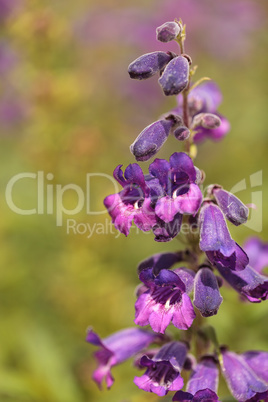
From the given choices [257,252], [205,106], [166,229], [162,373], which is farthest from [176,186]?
[257,252]

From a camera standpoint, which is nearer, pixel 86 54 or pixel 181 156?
pixel 181 156

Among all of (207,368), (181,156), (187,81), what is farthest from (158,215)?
(207,368)

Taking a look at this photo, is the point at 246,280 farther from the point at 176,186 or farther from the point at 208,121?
the point at 208,121

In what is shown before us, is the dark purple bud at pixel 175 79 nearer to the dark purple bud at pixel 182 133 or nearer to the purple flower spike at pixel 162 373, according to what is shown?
the dark purple bud at pixel 182 133

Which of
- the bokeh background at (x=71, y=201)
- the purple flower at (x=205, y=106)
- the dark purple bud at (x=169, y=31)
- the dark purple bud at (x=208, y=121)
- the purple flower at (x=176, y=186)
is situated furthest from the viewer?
the bokeh background at (x=71, y=201)

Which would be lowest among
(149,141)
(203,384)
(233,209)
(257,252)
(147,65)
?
(203,384)

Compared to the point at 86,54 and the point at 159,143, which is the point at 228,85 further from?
the point at 159,143

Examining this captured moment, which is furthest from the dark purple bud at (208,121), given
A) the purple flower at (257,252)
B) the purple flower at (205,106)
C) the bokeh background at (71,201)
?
the bokeh background at (71,201)
